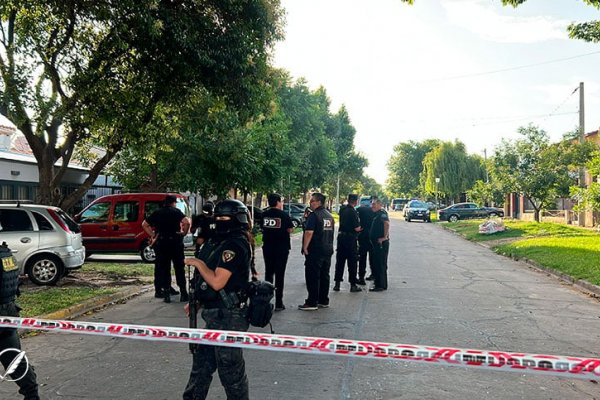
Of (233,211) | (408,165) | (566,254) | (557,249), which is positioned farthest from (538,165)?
(408,165)

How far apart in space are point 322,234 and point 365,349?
197 inches

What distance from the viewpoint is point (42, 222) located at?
10.3 m

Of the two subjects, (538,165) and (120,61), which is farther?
(538,165)

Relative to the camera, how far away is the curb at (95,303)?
306 inches

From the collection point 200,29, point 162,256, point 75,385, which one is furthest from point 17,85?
point 75,385

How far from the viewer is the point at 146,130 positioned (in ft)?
37.5

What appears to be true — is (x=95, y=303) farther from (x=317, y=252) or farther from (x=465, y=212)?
(x=465, y=212)

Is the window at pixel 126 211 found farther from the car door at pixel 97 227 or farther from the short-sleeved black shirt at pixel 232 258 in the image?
the short-sleeved black shirt at pixel 232 258

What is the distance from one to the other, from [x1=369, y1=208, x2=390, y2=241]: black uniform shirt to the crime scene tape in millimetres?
6603

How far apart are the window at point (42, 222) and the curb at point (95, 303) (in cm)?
206

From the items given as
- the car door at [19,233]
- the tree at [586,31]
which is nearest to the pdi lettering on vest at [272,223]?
the car door at [19,233]

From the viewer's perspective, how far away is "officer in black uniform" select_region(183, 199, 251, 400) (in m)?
3.63

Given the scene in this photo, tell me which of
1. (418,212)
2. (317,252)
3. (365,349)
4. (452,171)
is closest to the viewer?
(365,349)

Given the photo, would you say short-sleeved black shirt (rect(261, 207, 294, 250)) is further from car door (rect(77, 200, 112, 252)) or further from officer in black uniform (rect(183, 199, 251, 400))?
car door (rect(77, 200, 112, 252))
